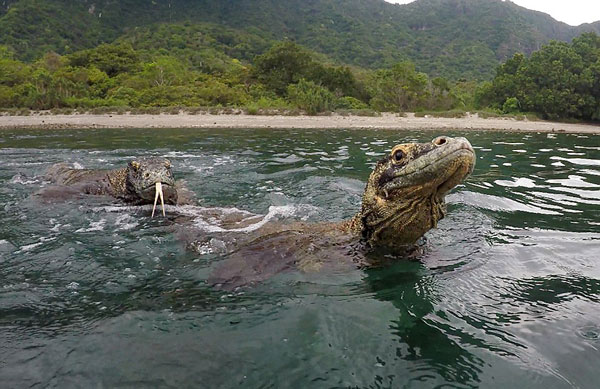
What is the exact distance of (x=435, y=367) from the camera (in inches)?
104

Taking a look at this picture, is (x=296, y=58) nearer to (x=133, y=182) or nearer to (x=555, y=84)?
(x=555, y=84)

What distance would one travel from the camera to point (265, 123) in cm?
2344

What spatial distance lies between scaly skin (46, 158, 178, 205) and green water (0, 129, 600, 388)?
0.25 meters

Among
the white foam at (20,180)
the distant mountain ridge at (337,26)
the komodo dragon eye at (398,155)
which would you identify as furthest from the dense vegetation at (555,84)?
the distant mountain ridge at (337,26)

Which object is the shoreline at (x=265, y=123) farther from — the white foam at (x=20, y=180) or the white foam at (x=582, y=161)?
the white foam at (x=20, y=180)

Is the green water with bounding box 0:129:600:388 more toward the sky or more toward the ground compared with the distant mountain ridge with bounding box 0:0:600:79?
more toward the ground

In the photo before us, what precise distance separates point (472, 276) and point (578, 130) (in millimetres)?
22636

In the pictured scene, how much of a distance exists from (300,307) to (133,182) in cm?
408

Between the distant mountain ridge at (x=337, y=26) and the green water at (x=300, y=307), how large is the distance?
2607 inches

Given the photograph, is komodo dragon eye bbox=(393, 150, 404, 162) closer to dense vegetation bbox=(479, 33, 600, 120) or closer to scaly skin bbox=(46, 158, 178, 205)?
scaly skin bbox=(46, 158, 178, 205)

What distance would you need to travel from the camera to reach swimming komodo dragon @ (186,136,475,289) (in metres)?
3.58

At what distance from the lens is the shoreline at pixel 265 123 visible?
71.8 ft

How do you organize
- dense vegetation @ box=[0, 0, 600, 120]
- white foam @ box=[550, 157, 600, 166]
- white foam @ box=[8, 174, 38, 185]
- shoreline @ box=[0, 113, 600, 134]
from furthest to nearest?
dense vegetation @ box=[0, 0, 600, 120] < shoreline @ box=[0, 113, 600, 134] < white foam @ box=[550, 157, 600, 166] < white foam @ box=[8, 174, 38, 185]

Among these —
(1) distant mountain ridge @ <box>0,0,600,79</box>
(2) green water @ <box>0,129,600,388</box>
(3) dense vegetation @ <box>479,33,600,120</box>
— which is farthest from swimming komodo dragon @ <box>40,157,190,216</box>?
(1) distant mountain ridge @ <box>0,0,600,79</box>
